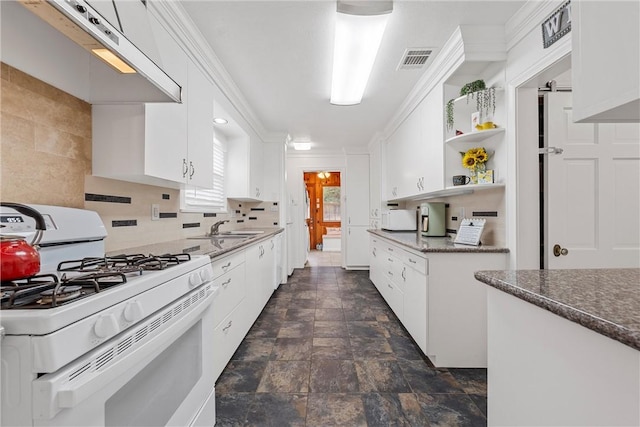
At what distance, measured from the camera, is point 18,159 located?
119 cm

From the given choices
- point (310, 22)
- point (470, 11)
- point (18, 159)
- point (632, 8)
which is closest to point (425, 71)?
point (470, 11)

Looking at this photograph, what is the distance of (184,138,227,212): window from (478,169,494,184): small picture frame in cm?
228

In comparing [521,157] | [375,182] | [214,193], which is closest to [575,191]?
[521,157]

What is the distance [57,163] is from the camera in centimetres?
136

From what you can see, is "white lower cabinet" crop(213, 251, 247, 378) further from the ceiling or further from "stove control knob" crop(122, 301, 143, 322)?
the ceiling

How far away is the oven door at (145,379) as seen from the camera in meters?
0.63

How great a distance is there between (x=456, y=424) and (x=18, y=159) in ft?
8.07

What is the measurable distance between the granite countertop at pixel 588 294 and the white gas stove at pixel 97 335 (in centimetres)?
115

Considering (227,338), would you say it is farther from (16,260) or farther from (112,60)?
(112,60)

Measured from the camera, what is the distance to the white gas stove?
612 mm

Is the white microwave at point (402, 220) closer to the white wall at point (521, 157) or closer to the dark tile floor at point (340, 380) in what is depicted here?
the dark tile floor at point (340, 380)

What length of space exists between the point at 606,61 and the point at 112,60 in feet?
5.01

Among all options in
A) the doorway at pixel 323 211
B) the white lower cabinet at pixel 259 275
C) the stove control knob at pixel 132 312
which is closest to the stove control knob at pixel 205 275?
the stove control knob at pixel 132 312

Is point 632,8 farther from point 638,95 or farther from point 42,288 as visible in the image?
point 42,288
